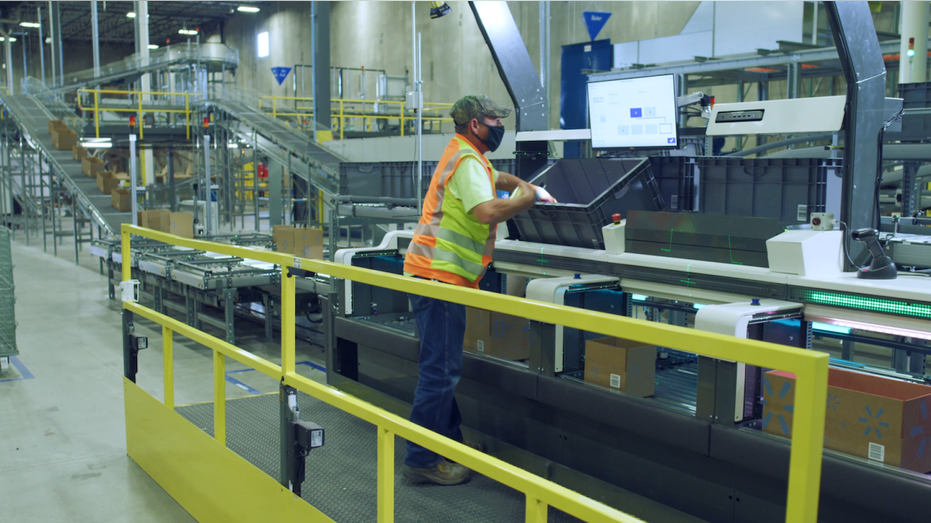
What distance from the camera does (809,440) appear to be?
134cm

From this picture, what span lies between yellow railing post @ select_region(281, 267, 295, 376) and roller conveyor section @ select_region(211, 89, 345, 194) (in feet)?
35.9

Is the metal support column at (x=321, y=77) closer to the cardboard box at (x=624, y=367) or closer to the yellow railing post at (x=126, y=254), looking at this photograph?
the yellow railing post at (x=126, y=254)

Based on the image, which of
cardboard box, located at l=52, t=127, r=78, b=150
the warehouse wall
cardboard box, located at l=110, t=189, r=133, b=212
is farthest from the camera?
cardboard box, located at l=52, t=127, r=78, b=150

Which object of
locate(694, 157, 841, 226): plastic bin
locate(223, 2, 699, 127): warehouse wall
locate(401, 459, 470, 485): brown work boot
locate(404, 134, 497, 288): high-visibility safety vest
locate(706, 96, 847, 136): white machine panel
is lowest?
locate(401, 459, 470, 485): brown work boot

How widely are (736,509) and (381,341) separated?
2.15 metres

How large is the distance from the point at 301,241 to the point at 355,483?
5605 millimetres

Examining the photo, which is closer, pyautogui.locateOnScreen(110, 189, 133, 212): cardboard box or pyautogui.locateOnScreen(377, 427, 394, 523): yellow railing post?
pyautogui.locateOnScreen(377, 427, 394, 523): yellow railing post

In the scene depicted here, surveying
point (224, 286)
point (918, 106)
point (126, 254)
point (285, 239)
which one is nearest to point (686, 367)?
point (126, 254)

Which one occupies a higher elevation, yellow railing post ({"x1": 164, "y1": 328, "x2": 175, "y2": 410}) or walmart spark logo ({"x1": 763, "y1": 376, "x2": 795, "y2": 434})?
walmart spark logo ({"x1": 763, "y1": 376, "x2": 795, "y2": 434})

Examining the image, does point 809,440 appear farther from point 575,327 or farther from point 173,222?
point 173,222

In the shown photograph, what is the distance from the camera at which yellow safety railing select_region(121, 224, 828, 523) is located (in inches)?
52.8

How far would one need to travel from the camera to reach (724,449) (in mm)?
2486

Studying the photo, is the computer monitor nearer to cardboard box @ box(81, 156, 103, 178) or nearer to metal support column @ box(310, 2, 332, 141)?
metal support column @ box(310, 2, 332, 141)

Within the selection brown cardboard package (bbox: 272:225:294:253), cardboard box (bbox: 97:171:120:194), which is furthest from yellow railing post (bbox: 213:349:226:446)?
cardboard box (bbox: 97:171:120:194)
